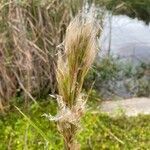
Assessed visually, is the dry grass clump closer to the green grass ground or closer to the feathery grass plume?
the green grass ground


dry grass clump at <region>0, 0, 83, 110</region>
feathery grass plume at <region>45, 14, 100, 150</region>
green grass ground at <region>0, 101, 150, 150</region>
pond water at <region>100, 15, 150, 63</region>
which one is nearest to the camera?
feathery grass plume at <region>45, 14, 100, 150</region>

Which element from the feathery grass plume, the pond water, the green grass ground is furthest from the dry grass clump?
the feathery grass plume

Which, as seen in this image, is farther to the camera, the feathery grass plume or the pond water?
the pond water

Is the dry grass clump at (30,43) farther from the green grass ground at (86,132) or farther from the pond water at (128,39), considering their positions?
the pond water at (128,39)

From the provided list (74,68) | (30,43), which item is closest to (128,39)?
(30,43)

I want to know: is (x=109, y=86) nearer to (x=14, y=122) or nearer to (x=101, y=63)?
(x=101, y=63)

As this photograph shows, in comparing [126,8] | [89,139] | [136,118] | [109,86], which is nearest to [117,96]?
[109,86]
